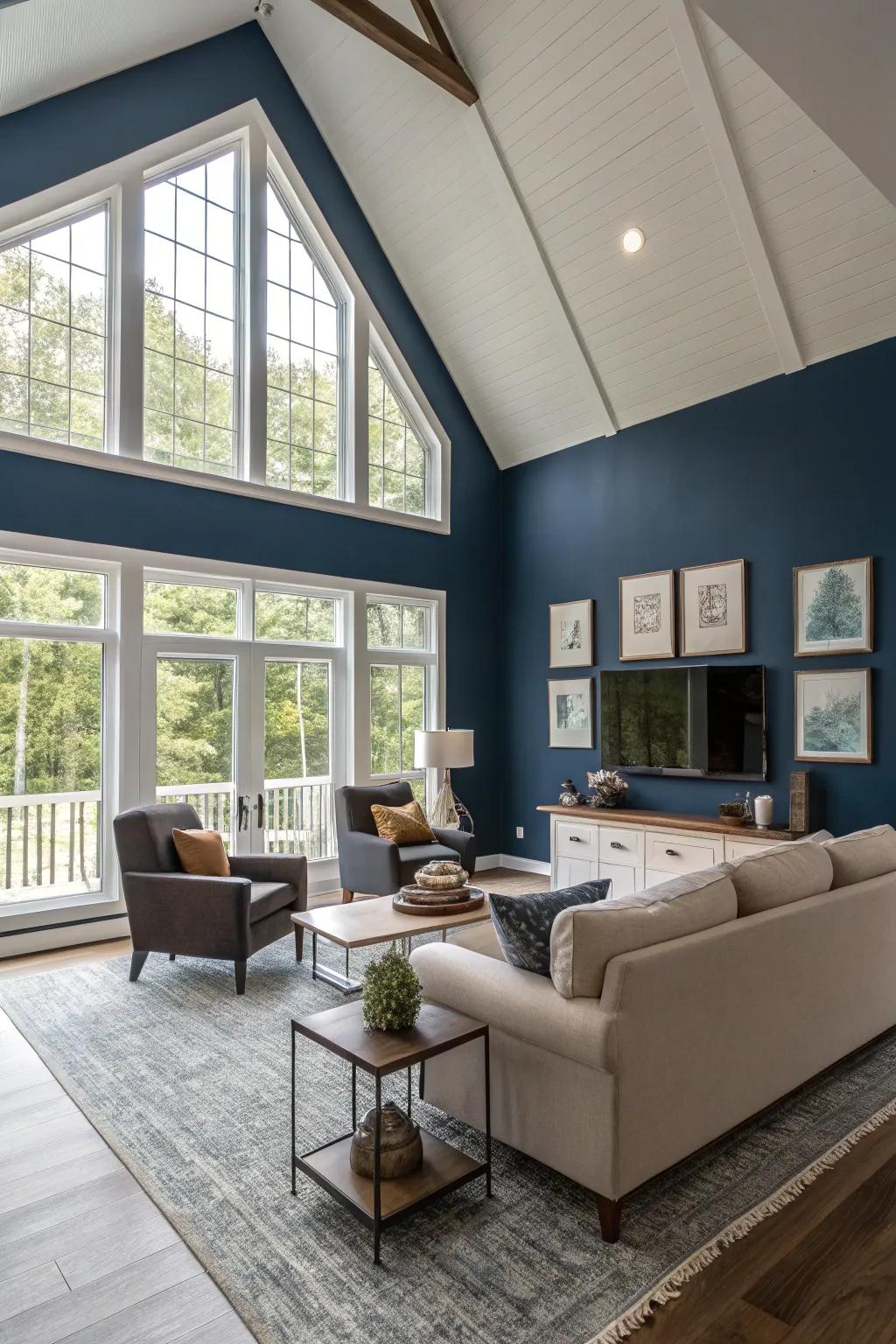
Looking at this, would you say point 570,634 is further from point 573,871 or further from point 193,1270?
point 193,1270

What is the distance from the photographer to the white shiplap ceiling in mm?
4676

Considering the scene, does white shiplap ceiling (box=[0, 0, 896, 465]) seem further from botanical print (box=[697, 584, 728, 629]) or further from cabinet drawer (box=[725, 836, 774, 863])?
cabinet drawer (box=[725, 836, 774, 863])

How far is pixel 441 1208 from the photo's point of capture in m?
2.31

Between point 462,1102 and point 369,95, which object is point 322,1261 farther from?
point 369,95

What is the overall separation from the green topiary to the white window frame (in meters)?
3.37

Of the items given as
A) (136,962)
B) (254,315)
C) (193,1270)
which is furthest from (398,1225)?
(254,315)

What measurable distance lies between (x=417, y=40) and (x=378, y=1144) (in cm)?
591

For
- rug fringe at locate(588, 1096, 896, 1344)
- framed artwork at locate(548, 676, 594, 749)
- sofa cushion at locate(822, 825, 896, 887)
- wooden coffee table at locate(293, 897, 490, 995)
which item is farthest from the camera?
framed artwork at locate(548, 676, 594, 749)

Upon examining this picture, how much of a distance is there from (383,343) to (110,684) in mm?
3625

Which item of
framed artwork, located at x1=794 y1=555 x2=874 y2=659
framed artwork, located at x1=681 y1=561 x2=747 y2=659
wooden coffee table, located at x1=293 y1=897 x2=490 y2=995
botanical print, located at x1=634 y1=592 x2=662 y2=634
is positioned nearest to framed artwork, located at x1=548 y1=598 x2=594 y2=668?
botanical print, located at x1=634 y1=592 x2=662 y2=634

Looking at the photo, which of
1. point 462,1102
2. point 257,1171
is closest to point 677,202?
point 462,1102

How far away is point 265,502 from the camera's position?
19.6 ft

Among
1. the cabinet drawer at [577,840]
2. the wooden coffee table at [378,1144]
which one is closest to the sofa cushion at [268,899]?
the wooden coffee table at [378,1144]

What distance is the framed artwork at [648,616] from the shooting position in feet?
20.3
